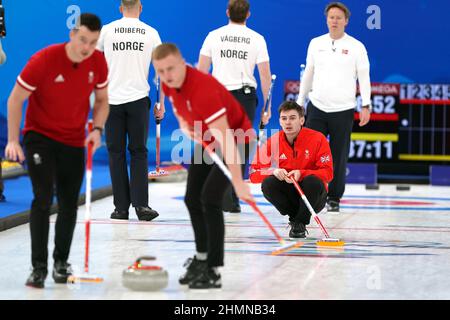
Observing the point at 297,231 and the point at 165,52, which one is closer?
the point at 165,52

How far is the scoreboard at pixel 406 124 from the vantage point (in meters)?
11.4

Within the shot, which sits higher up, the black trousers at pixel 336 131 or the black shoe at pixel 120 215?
the black trousers at pixel 336 131

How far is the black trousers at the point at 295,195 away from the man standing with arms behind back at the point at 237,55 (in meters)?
0.90

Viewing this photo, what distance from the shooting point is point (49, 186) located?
475 centimetres

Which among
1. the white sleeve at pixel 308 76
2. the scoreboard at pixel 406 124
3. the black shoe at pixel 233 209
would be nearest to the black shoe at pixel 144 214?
the black shoe at pixel 233 209

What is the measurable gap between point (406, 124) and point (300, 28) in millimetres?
1921

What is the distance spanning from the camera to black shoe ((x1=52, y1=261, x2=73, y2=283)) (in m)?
4.78

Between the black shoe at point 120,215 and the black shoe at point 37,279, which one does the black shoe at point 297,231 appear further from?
the black shoe at point 37,279

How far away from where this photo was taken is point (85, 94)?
4812 millimetres

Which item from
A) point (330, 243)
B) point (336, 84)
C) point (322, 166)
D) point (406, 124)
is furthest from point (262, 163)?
point (406, 124)

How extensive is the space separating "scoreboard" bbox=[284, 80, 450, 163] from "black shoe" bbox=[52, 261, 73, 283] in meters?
7.04

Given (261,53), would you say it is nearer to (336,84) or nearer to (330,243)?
(336,84)
